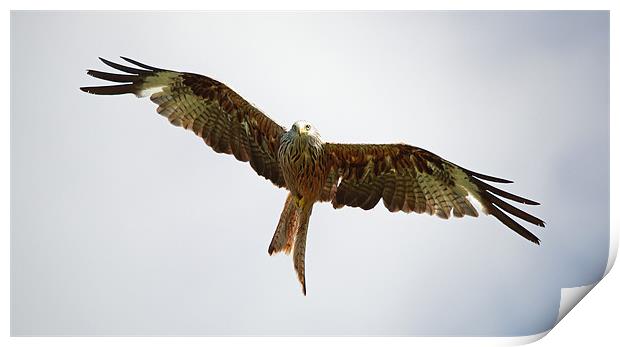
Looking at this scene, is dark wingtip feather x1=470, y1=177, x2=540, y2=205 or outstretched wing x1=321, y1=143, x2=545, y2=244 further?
outstretched wing x1=321, y1=143, x2=545, y2=244

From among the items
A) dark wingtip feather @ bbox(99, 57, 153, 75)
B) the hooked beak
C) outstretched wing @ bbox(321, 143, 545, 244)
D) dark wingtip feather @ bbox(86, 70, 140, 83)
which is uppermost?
dark wingtip feather @ bbox(99, 57, 153, 75)

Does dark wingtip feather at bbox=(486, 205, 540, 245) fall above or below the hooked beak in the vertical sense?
below

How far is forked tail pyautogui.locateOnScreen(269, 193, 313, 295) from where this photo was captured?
317 cm

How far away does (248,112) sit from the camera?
310cm

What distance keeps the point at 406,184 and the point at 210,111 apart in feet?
2.76

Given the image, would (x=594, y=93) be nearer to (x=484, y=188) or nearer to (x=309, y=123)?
(x=484, y=188)

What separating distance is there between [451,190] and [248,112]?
0.88 meters

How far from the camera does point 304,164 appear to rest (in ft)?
Result: 10.1

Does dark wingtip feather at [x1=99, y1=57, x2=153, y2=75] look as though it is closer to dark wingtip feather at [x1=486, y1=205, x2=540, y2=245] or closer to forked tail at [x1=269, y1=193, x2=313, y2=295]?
→ forked tail at [x1=269, y1=193, x2=313, y2=295]

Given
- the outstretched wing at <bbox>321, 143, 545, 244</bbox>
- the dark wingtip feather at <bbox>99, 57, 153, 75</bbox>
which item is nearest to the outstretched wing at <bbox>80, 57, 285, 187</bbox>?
the dark wingtip feather at <bbox>99, 57, 153, 75</bbox>

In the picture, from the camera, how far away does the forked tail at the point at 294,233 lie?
10.4 feet

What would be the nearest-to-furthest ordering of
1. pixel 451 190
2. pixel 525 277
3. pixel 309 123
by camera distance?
1. pixel 309 123
2. pixel 451 190
3. pixel 525 277

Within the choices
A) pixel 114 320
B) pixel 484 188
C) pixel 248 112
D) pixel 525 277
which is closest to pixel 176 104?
pixel 248 112

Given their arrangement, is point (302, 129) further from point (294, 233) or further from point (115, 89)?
point (115, 89)
